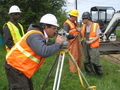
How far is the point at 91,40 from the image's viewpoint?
561cm

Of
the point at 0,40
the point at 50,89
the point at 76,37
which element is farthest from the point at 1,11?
the point at 50,89

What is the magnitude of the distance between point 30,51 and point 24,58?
0.42 feet

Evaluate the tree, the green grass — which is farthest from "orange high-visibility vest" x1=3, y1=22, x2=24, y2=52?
the tree

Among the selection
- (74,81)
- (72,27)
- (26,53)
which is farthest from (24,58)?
(72,27)

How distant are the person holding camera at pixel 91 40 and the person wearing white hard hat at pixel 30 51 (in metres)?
2.92

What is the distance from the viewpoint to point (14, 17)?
4.59 metres

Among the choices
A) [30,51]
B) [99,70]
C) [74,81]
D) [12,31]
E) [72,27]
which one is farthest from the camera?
[72,27]

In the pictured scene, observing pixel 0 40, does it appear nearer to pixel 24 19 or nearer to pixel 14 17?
pixel 24 19

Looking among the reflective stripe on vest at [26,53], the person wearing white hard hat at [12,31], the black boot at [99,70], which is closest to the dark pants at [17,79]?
the reflective stripe on vest at [26,53]

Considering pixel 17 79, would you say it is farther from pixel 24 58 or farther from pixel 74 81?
pixel 74 81

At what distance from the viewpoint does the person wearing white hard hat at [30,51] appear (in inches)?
103

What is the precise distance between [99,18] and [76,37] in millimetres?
9932

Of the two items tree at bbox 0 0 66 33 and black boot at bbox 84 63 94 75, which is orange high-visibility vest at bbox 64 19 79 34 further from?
tree at bbox 0 0 66 33

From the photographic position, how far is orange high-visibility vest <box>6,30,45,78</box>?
2.74 meters
